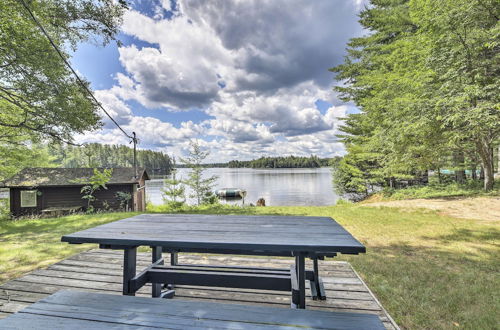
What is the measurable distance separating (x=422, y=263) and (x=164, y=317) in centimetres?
411

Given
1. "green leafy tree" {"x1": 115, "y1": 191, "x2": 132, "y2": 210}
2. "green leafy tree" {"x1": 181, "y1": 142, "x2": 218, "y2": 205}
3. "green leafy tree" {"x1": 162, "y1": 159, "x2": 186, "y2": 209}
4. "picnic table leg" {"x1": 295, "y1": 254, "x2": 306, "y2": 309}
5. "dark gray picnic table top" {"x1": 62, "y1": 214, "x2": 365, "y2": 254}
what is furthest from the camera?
"green leafy tree" {"x1": 115, "y1": 191, "x2": 132, "y2": 210}

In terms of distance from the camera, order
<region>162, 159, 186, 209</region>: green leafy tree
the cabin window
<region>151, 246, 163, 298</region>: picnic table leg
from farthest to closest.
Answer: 1. the cabin window
2. <region>162, 159, 186, 209</region>: green leafy tree
3. <region>151, 246, 163, 298</region>: picnic table leg

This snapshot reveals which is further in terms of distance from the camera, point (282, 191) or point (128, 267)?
point (282, 191)

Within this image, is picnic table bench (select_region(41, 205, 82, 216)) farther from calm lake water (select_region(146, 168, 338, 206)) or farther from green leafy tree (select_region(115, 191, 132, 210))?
calm lake water (select_region(146, 168, 338, 206))

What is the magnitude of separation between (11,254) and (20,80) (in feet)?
16.9

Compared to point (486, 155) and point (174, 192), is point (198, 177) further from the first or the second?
point (486, 155)

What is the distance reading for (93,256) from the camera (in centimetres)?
361

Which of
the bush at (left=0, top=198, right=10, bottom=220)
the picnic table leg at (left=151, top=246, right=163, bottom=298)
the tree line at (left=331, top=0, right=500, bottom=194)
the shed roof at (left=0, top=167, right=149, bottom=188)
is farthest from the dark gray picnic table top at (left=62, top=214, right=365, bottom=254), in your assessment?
the bush at (left=0, top=198, right=10, bottom=220)

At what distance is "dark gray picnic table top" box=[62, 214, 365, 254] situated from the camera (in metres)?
1.50

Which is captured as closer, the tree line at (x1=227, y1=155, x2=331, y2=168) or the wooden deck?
the wooden deck

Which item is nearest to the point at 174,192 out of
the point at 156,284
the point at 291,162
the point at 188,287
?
the point at 188,287

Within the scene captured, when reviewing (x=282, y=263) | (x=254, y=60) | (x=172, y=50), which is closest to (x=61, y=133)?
(x=172, y=50)

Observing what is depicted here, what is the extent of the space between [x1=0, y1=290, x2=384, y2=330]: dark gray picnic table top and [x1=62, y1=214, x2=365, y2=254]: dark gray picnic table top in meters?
0.36

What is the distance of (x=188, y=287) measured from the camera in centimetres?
259
